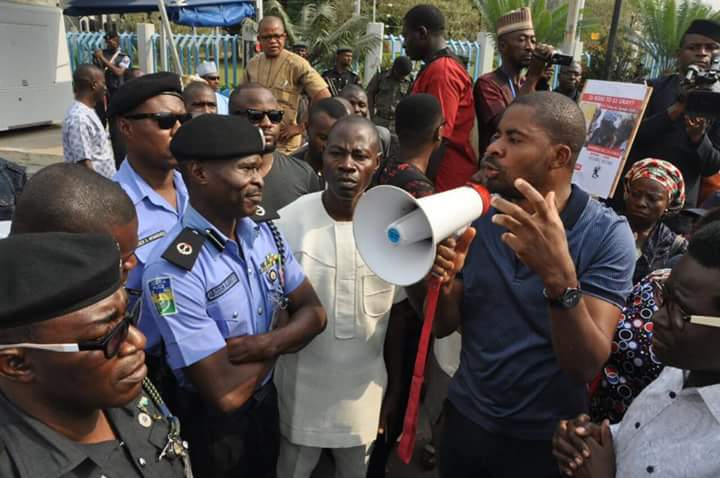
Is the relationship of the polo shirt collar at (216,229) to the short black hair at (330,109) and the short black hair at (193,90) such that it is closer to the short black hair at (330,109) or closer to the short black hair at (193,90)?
the short black hair at (330,109)

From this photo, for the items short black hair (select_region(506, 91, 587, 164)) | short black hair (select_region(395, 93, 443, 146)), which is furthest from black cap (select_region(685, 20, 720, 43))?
short black hair (select_region(506, 91, 587, 164))

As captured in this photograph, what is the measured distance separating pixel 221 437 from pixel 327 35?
14.6 metres

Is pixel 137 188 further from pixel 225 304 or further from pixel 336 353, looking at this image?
pixel 336 353

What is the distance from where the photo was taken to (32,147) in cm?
1094

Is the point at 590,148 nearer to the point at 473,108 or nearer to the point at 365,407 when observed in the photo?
the point at 473,108

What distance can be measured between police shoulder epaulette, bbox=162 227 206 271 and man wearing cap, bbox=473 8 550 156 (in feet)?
10.2

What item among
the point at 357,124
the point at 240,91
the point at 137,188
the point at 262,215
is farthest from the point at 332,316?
the point at 240,91

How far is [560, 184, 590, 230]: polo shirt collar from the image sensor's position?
81.9 inches

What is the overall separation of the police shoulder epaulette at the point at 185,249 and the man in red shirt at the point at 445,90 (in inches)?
106


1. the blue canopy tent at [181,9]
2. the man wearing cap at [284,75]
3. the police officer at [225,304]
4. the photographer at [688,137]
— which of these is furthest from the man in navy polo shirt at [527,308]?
the blue canopy tent at [181,9]

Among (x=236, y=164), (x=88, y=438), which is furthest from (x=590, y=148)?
(x=88, y=438)

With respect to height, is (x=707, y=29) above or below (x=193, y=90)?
above

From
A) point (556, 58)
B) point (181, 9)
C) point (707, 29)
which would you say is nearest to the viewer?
point (707, 29)

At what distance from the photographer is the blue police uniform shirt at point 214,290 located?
2.05 metres
